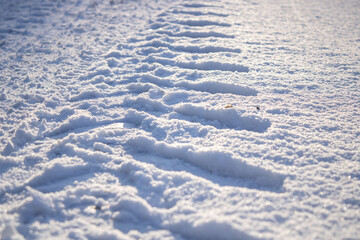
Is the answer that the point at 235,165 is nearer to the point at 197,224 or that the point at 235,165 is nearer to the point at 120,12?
the point at 197,224

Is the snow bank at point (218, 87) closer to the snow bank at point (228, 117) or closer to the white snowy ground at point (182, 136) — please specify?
the white snowy ground at point (182, 136)

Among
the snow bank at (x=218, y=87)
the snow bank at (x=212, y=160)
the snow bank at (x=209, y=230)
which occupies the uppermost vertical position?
the snow bank at (x=218, y=87)

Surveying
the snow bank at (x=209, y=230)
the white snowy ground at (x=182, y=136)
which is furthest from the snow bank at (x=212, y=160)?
the snow bank at (x=209, y=230)

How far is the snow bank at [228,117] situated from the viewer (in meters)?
1.69

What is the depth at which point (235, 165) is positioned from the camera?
1.37 meters

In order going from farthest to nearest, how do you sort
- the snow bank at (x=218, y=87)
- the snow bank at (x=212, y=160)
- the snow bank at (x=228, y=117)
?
the snow bank at (x=218, y=87) → the snow bank at (x=228, y=117) → the snow bank at (x=212, y=160)

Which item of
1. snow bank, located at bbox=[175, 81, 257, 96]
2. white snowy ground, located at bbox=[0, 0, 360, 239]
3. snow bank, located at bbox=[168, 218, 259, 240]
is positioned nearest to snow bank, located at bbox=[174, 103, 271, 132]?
white snowy ground, located at bbox=[0, 0, 360, 239]

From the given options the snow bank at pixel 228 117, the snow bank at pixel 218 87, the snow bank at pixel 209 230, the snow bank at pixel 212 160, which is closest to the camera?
the snow bank at pixel 209 230

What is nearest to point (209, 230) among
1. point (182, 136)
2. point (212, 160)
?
point (212, 160)

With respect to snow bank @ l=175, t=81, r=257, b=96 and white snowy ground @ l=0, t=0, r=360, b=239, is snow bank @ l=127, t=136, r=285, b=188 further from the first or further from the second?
snow bank @ l=175, t=81, r=257, b=96

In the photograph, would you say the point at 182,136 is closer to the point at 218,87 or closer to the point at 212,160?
the point at 212,160

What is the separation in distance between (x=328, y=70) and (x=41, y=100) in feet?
7.95

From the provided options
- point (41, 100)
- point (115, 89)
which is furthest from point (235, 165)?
point (41, 100)

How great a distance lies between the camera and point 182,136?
5.30ft
